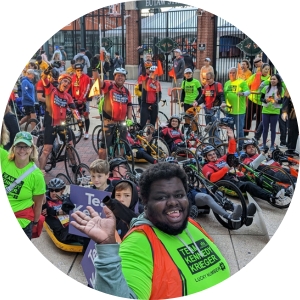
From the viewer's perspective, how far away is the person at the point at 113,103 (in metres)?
2.73

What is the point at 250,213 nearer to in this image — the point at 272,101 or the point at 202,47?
the point at 272,101

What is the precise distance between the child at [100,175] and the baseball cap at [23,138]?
1.36 feet

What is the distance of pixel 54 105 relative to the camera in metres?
2.80

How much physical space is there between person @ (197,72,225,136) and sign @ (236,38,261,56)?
296 millimetres

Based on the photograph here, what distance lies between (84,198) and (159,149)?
66 cm

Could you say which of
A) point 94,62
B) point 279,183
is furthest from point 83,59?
point 279,183

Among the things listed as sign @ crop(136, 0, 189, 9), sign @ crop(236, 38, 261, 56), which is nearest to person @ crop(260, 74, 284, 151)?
sign @ crop(236, 38, 261, 56)

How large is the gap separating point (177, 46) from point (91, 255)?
1456mm

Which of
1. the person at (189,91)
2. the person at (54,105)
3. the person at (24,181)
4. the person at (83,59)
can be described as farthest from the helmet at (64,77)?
the person at (189,91)

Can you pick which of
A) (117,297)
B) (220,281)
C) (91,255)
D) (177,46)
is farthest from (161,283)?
(177,46)

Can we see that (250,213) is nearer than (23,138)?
No

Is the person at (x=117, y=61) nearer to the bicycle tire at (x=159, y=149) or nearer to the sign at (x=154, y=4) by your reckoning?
the sign at (x=154, y=4)

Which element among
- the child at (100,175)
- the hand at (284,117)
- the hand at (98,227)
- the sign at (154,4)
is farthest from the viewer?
the hand at (284,117)

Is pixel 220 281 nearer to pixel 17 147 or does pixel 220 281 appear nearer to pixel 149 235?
pixel 149 235
